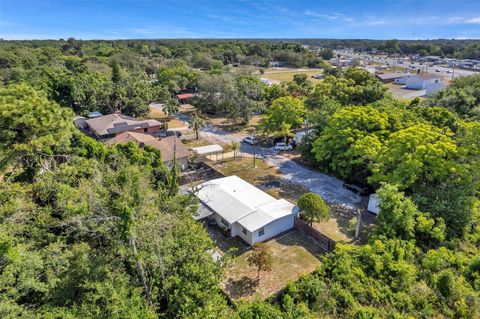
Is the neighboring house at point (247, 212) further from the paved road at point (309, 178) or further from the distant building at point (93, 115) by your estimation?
the distant building at point (93, 115)

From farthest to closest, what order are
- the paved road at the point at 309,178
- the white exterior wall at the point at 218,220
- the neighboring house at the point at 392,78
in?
the neighboring house at the point at 392,78 < the paved road at the point at 309,178 < the white exterior wall at the point at 218,220

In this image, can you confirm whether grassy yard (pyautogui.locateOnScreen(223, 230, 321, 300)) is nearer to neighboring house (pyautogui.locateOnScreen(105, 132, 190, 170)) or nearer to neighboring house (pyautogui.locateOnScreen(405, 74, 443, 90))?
neighboring house (pyautogui.locateOnScreen(105, 132, 190, 170))

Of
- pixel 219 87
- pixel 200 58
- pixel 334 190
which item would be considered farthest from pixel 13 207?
pixel 200 58

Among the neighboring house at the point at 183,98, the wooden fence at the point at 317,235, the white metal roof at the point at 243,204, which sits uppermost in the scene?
the neighboring house at the point at 183,98

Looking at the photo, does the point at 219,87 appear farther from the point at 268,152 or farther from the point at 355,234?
the point at 355,234

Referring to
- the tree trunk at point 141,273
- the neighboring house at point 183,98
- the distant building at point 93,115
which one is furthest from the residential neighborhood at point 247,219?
the neighboring house at point 183,98

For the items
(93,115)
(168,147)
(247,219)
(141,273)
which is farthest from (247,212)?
(93,115)

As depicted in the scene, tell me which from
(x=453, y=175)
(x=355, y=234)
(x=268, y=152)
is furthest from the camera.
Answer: (x=268, y=152)
